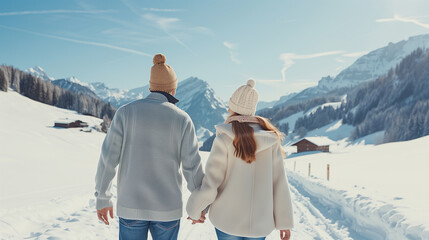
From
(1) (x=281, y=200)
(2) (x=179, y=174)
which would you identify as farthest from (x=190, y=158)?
(1) (x=281, y=200)

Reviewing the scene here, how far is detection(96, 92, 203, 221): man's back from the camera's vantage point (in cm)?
253

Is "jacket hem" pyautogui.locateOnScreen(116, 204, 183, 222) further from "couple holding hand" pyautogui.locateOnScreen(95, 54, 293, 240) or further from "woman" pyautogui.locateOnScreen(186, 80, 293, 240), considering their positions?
"woman" pyautogui.locateOnScreen(186, 80, 293, 240)

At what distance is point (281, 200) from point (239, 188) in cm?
50

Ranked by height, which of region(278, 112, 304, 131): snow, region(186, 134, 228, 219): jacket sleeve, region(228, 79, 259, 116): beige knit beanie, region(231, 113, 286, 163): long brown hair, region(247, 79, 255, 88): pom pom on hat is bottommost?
region(278, 112, 304, 131): snow

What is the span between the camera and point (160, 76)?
9.29 feet

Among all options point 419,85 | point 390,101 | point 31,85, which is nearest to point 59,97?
point 31,85

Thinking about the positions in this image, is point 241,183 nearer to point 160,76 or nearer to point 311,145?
point 160,76

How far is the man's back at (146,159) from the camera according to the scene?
2525 mm

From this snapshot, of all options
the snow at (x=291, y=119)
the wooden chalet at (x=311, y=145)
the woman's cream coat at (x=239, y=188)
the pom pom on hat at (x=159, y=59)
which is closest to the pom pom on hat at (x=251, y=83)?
the woman's cream coat at (x=239, y=188)

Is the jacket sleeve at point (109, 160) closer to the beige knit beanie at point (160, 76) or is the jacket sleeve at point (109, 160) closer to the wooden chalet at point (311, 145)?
the beige knit beanie at point (160, 76)

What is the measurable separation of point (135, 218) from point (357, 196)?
8156mm

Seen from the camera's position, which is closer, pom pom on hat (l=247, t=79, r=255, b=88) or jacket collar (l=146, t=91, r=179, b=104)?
jacket collar (l=146, t=91, r=179, b=104)

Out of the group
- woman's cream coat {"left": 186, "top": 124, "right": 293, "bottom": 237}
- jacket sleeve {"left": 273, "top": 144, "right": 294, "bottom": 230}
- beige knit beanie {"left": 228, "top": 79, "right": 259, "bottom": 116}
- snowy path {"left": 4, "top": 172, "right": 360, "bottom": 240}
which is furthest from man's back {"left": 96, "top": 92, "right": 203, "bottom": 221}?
snowy path {"left": 4, "top": 172, "right": 360, "bottom": 240}

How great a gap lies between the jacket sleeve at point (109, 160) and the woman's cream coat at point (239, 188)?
→ 86 cm
